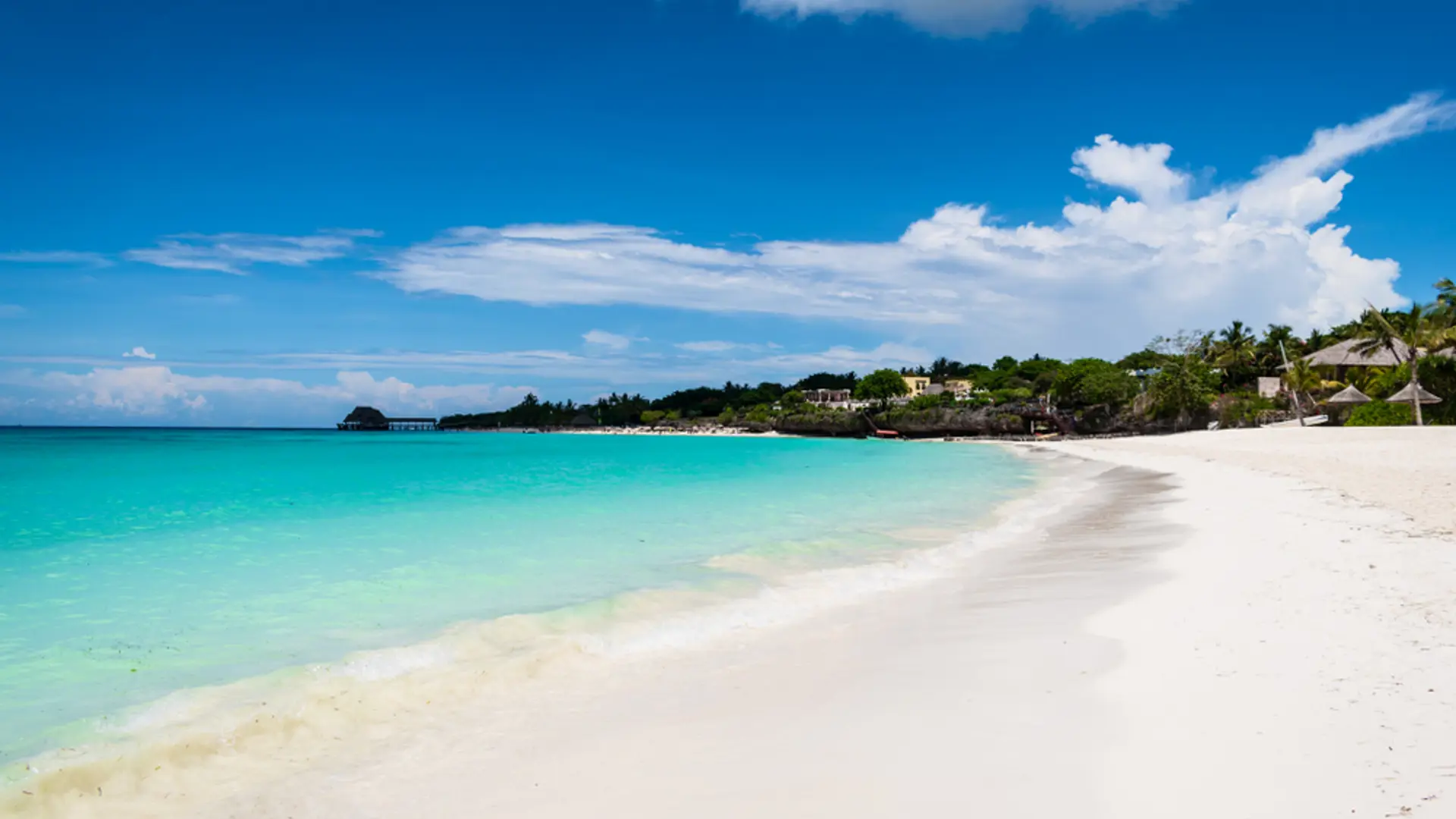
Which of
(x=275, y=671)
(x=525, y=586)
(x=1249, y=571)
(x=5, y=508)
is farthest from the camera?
(x=5, y=508)

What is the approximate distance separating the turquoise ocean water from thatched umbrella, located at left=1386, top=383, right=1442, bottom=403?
24973 mm

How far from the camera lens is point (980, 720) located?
4.12m

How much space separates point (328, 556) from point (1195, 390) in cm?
6327

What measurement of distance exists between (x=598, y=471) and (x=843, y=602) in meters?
26.2

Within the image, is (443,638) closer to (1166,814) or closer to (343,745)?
(343,745)

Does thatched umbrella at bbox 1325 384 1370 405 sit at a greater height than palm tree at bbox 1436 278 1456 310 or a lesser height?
lesser

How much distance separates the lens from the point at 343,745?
14.9ft

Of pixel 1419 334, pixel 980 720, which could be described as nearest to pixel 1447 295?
pixel 1419 334

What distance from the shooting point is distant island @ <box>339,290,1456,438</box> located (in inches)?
1473

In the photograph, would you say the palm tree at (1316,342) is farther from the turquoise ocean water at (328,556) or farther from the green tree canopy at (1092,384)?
the turquoise ocean water at (328,556)

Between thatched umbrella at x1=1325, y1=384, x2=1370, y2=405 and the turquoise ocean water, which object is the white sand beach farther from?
thatched umbrella at x1=1325, y1=384, x2=1370, y2=405

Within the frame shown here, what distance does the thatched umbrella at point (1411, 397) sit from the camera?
3584cm

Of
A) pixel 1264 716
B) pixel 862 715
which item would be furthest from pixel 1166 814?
pixel 862 715

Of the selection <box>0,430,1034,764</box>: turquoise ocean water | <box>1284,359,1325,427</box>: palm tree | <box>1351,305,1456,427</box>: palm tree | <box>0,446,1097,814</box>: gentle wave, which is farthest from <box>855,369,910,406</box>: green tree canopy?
<box>0,446,1097,814</box>: gentle wave
